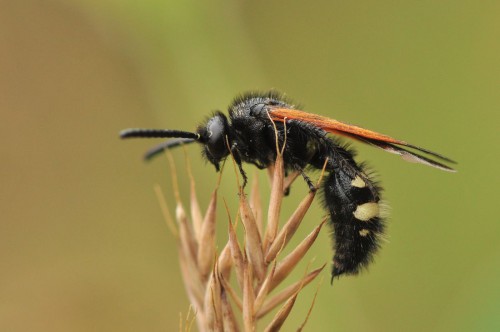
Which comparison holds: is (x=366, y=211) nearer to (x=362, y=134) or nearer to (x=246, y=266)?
(x=362, y=134)

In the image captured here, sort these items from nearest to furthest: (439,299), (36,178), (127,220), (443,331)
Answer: (443,331)
(439,299)
(127,220)
(36,178)

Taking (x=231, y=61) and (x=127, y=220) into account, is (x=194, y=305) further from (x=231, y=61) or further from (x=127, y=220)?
(x=127, y=220)

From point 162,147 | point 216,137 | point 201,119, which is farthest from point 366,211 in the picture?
point 201,119

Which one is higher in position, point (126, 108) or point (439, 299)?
point (126, 108)

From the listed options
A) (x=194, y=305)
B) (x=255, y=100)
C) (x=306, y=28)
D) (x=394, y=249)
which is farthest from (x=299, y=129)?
(x=306, y=28)

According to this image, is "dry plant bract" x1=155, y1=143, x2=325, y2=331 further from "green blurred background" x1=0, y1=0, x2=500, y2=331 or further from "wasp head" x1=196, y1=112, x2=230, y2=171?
"green blurred background" x1=0, y1=0, x2=500, y2=331

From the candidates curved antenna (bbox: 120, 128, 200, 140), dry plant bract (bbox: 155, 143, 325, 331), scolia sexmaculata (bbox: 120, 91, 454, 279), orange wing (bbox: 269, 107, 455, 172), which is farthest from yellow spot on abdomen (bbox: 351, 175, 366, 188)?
curved antenna (bbox: 120, 128, 200, 140)
